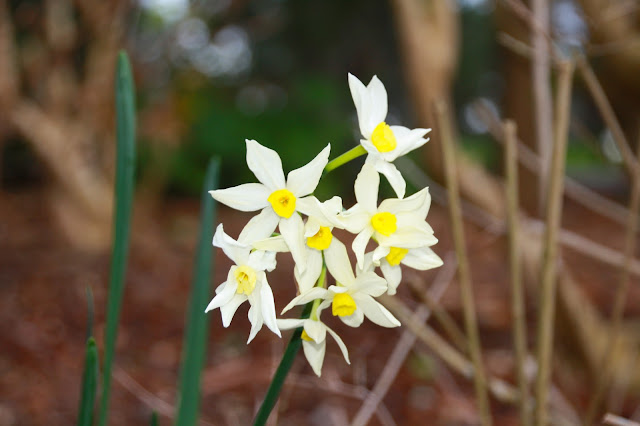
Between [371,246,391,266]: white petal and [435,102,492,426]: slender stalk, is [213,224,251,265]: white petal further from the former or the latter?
[435,102,492,426]: slender stalk

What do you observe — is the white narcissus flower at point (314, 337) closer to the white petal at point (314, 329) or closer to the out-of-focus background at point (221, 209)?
the white petal at point (314, 329)

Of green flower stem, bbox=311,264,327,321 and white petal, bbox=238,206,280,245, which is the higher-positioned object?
white petal, bbox=238,206,280,245

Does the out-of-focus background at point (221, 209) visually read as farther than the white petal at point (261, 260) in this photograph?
Yes

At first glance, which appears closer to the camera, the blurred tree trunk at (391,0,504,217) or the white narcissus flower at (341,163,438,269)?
the white narcissus flower at (341,163,438,269)

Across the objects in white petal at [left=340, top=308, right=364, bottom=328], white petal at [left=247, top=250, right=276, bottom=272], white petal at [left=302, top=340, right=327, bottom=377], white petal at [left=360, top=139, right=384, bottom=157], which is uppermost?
white petal at [left=360, top=139, right=384, bottom=157]

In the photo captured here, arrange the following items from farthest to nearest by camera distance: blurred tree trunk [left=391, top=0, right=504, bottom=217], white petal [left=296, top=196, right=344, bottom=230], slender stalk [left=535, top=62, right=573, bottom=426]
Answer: blurred tree trunk [left=391, top=0, right=504, bottom=217]
slender stalk [left=535, top=62, right=573, bottom=426]
white petal [left=296, top=196, right=344, bottom=230]


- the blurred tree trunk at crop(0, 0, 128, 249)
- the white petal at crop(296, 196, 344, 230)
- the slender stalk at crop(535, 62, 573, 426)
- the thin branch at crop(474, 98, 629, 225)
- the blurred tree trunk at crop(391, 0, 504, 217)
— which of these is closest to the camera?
the white petal at crop(296, 196, 344, 230)

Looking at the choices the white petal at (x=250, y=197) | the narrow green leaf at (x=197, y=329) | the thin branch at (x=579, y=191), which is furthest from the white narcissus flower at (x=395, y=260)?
the thin branch at (x=579, y=191)

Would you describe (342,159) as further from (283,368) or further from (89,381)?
(89,381)

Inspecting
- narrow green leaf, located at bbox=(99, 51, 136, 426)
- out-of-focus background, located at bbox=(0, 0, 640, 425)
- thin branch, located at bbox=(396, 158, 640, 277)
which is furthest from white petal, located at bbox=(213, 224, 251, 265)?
thin branch, located at bbox=(396, 158, 640, 277)
